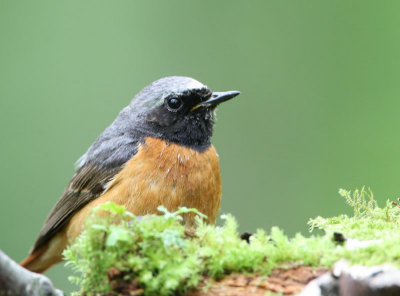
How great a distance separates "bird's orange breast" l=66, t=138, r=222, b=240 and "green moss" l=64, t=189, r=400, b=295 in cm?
184

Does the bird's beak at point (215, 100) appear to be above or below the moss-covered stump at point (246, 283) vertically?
above

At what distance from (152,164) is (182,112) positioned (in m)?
0.75

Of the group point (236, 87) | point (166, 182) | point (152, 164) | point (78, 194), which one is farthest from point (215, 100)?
point (236, 87)

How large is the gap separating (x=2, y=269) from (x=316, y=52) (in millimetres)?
9704

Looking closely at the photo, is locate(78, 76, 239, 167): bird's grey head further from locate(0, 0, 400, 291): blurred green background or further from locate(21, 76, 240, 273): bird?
locate(0, 0, 400, 291): blurred green background

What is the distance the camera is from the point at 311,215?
981 centimetres

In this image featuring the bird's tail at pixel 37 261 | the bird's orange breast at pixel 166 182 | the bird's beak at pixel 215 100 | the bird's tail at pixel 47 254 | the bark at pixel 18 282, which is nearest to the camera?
the bark at pixel 18 282

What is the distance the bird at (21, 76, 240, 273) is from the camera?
16.8 ft

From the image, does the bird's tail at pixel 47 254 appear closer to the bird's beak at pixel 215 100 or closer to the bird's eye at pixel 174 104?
the bird's eye at pixel 174 104

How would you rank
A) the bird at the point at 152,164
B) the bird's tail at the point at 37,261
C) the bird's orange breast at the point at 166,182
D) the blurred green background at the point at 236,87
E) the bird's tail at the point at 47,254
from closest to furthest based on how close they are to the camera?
the bird's orange breast at the point at 166,182, the bird at the point at 152,164, the bird's tail at the point at 47,254, the bird's tail at the point at 37,261, the blurred green background at the point at 236,87

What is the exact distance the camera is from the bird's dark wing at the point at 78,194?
5637 millimetres

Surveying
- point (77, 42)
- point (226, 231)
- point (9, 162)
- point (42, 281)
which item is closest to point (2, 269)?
point (42, 281)

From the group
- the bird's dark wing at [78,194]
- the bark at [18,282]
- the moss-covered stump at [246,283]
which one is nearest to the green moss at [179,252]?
the moss-covered stump at [246,283]

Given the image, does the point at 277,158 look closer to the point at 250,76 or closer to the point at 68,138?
the point at 250,76
